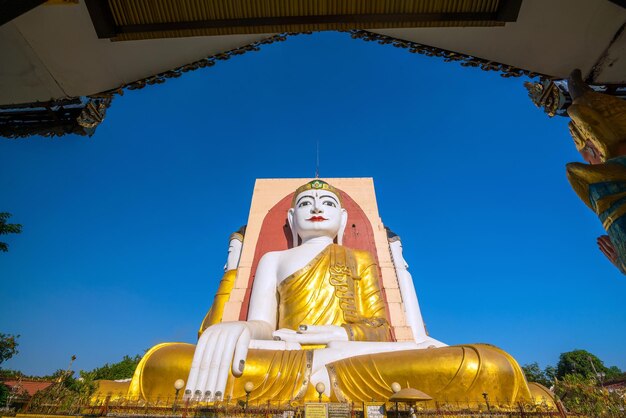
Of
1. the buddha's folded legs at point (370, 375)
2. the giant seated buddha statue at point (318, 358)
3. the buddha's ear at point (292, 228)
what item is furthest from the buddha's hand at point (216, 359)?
the buddha's ear at point (292, 228)

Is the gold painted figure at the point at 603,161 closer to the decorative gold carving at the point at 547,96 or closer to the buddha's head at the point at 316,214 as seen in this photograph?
the decorative gold carving at the point at 547,96

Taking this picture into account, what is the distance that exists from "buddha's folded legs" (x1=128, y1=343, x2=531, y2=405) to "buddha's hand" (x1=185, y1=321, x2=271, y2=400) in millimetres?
169

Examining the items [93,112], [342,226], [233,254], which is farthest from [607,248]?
[233,254]

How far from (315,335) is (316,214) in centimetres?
252

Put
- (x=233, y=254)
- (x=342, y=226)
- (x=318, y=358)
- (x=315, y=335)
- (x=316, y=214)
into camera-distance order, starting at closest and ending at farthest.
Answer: (x=318, y=358)
(x=315, y=335)
(x=316, y=214)
(x=342, y=226)
(x=233, y=254)

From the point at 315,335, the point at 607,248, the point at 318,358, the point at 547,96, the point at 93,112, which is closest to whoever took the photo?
the point at 607,248

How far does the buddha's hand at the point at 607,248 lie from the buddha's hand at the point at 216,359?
3293 millimetres

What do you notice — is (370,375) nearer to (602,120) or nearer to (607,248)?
(607,248)

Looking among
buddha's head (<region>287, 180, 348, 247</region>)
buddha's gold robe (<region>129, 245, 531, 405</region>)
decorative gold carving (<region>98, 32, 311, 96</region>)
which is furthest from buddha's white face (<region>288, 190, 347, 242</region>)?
decorative gold carving (<region>98, 32, 311, 96</region>)

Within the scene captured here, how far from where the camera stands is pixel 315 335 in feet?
14.2

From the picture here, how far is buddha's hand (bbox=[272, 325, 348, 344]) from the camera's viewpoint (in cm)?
430

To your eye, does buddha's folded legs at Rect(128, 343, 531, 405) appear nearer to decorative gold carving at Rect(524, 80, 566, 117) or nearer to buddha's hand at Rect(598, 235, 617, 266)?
buddha's hand at Rect(598, 235, 617, 266)

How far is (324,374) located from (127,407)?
6.28 ft

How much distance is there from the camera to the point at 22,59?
2.84m
